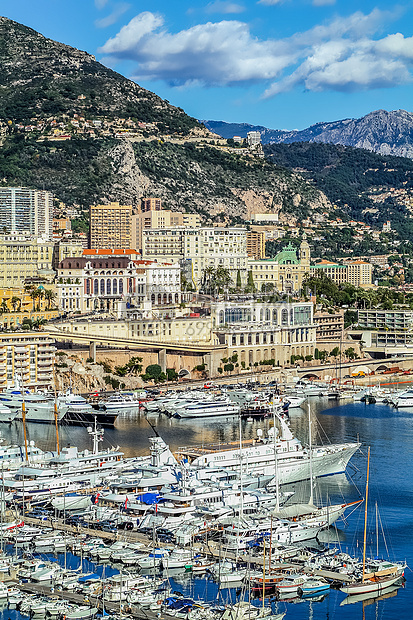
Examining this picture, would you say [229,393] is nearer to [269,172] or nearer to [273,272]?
[273,272]

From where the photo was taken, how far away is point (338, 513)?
39.1 meters

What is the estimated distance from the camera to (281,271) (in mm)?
109062

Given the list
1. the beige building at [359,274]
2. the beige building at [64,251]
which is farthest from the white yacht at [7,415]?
the beige building at [359,274]

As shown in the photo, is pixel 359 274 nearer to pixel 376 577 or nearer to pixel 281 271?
pixel 281 271

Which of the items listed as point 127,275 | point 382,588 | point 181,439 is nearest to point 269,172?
point 127,275

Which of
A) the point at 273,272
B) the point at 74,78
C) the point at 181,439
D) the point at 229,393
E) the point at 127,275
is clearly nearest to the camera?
the point at 181,439

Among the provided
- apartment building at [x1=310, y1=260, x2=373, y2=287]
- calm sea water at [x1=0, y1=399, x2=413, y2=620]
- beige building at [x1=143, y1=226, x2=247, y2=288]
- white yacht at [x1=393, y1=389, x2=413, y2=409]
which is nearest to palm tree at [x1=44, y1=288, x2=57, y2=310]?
beige building at [x1=143, y1=226, x2=247, y2=288]

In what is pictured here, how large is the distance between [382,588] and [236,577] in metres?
3.86

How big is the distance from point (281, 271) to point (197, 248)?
8223 millimetres

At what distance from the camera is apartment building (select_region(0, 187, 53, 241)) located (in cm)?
11125

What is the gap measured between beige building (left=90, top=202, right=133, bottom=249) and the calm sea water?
44.0 m

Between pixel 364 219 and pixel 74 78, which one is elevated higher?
pixel 74 78

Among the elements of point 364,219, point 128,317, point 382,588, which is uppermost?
point 364,219

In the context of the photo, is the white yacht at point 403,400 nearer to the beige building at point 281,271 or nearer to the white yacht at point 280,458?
the white yacht at point 280,458
